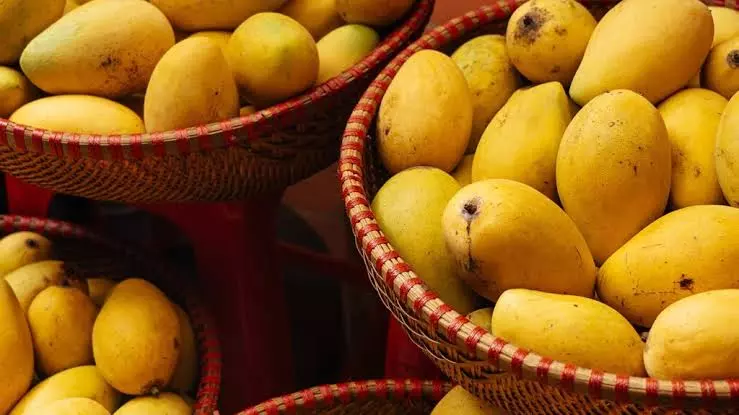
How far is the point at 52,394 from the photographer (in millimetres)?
821

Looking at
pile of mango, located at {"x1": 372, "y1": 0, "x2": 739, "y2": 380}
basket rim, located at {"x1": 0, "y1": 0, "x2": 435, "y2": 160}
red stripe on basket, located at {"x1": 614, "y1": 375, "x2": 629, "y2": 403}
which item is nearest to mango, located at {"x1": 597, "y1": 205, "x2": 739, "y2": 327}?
pile of mango, located at {"x1": 372, "y1": 0, "x2": 739, "y2": 380}

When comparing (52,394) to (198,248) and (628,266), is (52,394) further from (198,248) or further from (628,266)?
(628,266)

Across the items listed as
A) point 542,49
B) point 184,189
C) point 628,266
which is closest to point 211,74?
point 184,189

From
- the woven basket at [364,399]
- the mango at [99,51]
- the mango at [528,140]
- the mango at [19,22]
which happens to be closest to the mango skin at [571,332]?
the mango at [528,140]

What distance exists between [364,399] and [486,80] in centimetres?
29

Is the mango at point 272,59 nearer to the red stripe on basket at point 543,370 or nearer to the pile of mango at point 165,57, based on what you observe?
the pile of mango at point 165,57

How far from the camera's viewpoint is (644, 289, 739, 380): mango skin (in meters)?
0.50

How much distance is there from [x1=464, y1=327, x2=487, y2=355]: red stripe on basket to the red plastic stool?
0.48 metres

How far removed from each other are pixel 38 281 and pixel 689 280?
65 centimetres

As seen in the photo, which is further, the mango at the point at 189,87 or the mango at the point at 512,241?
the mango at the point at 189,87

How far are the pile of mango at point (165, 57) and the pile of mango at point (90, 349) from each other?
6.9 inches

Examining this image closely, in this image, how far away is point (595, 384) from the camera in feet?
1.59

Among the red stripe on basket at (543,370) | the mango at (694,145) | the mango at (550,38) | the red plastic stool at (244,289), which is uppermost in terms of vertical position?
the mango at (550,38)

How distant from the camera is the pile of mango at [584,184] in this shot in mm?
544
